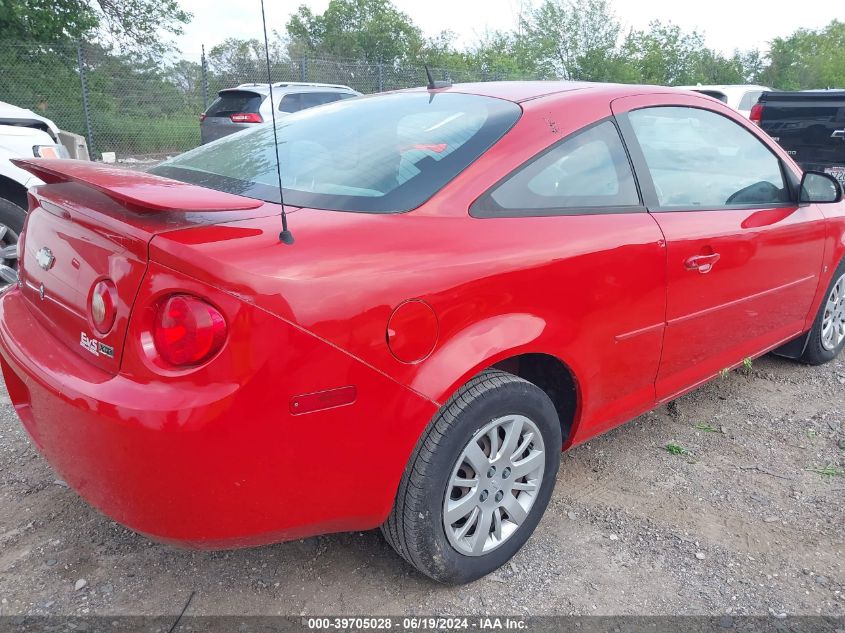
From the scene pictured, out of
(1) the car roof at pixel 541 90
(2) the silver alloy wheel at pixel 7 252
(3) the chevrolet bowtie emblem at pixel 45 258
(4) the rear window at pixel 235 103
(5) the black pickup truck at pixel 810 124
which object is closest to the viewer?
(3) the chevrolet bowtie emblem at pixel 45 258

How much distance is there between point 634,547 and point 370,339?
53.3 inches

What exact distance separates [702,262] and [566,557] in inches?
49.8

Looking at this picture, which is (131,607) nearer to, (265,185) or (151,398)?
(151,398)

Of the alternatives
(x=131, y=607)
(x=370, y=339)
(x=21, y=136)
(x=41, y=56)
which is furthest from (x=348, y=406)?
(x=41, y=56)

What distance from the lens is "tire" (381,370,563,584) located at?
1.99 meters

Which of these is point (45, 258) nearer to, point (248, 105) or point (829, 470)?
point (829, 470)

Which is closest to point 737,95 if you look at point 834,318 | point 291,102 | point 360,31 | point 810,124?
point 810,124

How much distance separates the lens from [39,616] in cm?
203

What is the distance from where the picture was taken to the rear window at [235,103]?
1078 cm

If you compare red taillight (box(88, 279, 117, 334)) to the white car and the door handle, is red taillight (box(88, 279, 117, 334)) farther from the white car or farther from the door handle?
the white car

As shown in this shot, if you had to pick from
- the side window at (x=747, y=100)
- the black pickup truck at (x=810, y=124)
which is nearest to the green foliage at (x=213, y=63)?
the black pickup truck at (x=810, y=124)

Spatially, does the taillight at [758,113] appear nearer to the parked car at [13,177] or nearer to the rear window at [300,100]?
the rear window at [300,100]

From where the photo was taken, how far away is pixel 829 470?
120 inches

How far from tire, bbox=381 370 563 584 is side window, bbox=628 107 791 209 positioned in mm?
1077
